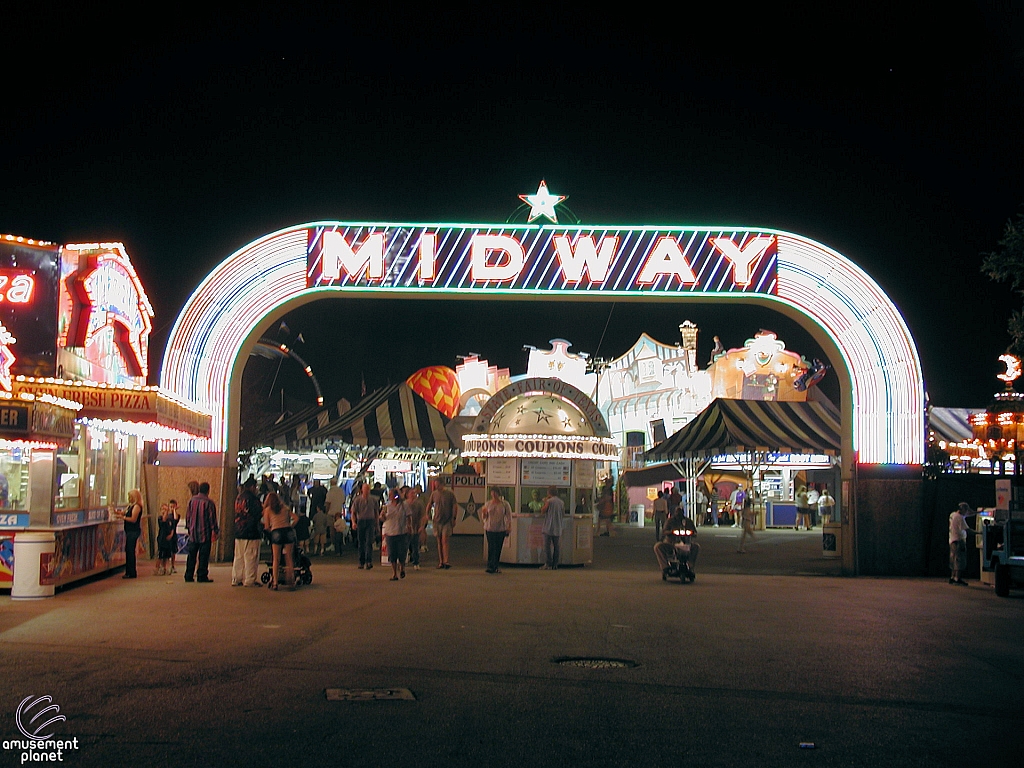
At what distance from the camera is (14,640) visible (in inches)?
416

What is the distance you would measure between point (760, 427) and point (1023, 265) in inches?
612

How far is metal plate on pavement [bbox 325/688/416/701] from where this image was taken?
314 inches

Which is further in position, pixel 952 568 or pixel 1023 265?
pixel 952 568

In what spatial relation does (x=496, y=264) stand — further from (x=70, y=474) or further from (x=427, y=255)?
(x=70, y=474)

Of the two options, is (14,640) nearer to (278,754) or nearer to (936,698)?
(278,754)

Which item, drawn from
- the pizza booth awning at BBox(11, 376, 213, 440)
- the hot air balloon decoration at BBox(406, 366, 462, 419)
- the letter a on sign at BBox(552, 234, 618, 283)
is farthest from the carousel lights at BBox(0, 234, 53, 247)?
the hot air balloon decoration at BBox(406, 366, 462, 419)

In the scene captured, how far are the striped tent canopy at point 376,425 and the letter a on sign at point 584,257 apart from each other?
11939mm

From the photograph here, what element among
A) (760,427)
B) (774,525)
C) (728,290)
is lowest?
(774,525)

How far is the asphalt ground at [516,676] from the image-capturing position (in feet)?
21.8

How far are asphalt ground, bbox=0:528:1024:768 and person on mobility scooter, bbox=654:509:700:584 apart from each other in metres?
1.53

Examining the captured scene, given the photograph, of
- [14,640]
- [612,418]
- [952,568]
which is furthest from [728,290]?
[612,418]

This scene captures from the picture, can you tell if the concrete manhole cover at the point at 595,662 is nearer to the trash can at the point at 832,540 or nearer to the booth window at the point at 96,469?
the booth window at the point at 96,469

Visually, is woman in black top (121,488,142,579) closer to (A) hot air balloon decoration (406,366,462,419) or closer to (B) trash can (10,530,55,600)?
(B) trash can (10,530,55,600)

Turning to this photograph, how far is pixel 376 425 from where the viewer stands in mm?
31266
